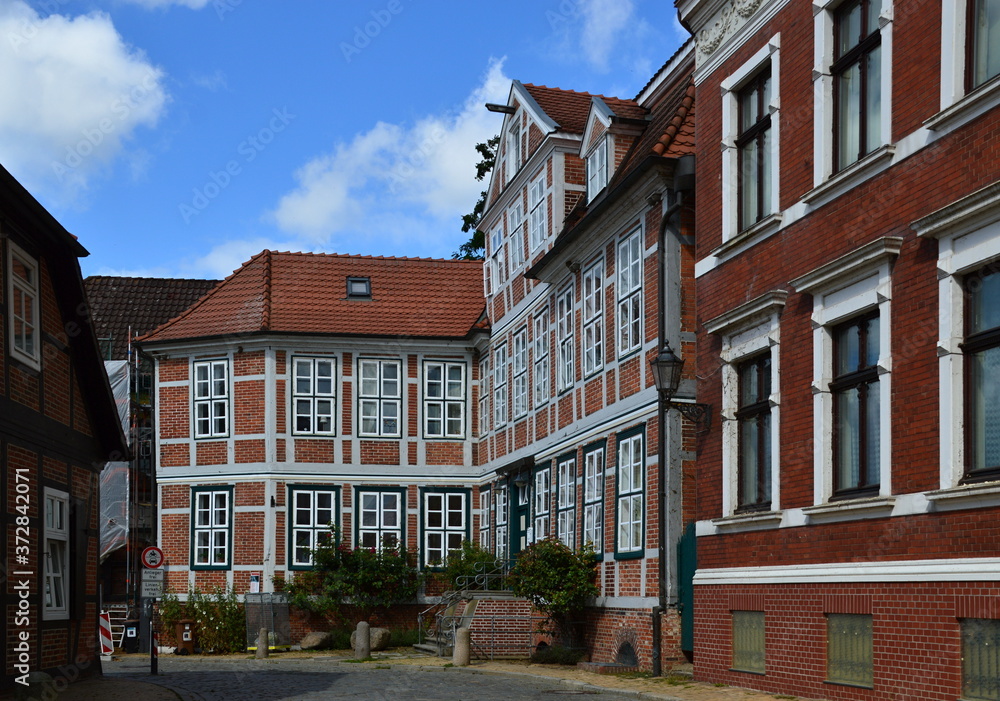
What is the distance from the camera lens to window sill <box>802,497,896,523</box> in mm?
12641

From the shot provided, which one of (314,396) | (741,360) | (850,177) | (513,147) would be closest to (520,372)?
(513,147)

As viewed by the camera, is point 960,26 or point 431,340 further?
point 431,340

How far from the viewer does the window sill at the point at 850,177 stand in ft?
42.2

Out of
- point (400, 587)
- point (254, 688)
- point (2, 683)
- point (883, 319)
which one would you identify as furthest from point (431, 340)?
point (883, 319)

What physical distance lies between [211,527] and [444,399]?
632cm

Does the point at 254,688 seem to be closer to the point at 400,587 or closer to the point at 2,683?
the point at 2,683

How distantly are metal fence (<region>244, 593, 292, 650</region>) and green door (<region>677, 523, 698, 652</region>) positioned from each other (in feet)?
45.0

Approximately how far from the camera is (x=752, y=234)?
15898 millimetres

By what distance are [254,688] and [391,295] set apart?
57.9 ft

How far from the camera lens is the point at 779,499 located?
49.2 feet

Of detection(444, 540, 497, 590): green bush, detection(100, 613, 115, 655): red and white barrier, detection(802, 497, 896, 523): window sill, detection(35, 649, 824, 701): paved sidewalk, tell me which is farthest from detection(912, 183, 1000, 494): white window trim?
detection(100, 613, 115, 655): red and white barrier

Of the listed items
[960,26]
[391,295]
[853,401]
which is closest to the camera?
[960,26]

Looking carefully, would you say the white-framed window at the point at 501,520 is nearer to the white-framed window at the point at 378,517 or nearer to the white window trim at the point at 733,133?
the white-framed window at the point at 378,517

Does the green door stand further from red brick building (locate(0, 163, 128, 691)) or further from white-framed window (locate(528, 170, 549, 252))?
white-framed window (locate(528, 170, 549, 252))
